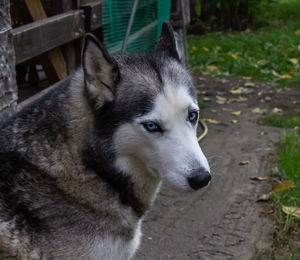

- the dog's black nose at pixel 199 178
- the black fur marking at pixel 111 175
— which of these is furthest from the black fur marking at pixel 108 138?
the dog's black nose at pixel 199 178

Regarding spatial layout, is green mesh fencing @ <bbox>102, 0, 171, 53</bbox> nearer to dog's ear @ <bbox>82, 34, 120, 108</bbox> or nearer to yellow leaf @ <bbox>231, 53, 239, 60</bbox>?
Answer: dog's ear @ <bbox>82, 34, 120, 108</bbox>

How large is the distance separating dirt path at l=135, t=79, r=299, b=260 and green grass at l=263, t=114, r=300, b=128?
0.27 m

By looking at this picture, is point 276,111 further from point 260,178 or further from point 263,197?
point 263,197

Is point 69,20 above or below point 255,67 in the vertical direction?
above

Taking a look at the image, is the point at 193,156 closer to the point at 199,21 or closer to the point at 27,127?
the point at 27,127

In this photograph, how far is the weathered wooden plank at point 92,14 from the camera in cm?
504

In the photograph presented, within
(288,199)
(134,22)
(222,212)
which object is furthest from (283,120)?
(222,212)

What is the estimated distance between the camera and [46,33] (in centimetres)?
436

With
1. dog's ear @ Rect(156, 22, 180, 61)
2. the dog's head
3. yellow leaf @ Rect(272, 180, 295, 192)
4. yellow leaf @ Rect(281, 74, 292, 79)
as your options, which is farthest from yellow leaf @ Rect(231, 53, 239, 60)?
the dog's head

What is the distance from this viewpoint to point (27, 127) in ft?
8.50

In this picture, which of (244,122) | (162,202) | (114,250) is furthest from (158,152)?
(244,122)

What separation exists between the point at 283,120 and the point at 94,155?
410 cm

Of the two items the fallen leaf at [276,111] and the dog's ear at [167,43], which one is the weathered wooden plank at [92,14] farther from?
the fallen leaf at [276,111]

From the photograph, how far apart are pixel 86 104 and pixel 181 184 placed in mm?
699
